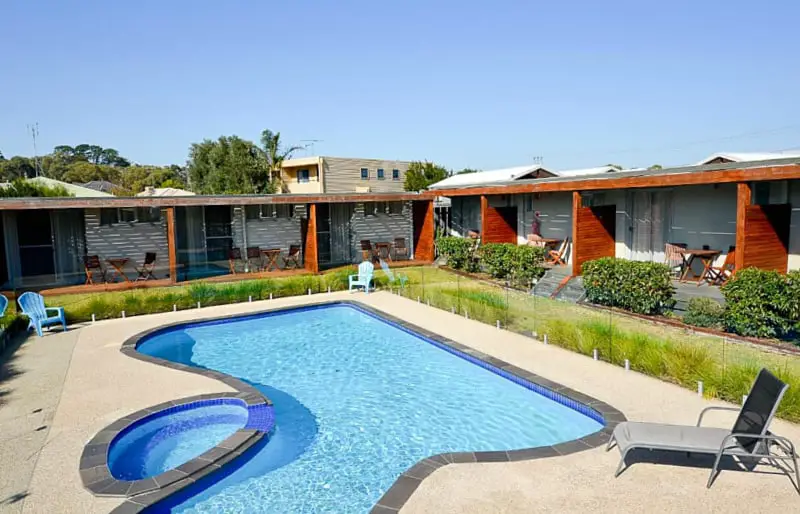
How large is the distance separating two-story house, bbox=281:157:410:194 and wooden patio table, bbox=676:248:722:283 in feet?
85.0

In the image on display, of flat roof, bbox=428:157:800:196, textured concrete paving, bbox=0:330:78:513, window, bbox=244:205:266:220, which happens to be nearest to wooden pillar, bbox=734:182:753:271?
flat roof, bbox=428:157:800:196

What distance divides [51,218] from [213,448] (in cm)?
1416

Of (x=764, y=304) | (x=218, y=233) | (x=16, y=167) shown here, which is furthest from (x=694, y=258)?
(x=16, y=167)

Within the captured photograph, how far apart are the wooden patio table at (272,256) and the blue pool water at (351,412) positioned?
6.67 m

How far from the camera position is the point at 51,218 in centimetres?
1677

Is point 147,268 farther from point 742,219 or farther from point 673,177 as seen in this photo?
point 742,219

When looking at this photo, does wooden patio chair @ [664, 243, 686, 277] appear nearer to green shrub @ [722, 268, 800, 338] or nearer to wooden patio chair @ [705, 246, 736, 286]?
wooden patio chair @ [705, 246, 736, 286]

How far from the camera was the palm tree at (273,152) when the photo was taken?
4209 cm

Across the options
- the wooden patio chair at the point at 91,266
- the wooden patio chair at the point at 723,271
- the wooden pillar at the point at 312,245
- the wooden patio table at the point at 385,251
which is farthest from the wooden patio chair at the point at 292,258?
the wooden patio chair at the point at 723,271

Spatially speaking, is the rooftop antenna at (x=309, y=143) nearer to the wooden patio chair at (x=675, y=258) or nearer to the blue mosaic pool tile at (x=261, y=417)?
the wooden patio chair at (x=675, y=258)

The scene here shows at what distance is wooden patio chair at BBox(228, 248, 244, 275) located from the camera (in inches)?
712

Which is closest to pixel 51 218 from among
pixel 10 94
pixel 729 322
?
pixel 729 322

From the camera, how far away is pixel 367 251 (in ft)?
67.4

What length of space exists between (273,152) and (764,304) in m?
37.7
